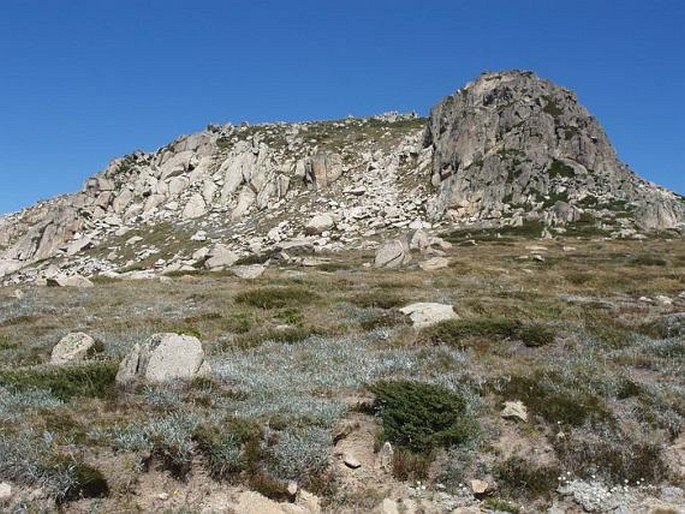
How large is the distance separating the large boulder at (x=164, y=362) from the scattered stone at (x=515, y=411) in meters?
6.99

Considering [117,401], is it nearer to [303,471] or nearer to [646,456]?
[303,471]

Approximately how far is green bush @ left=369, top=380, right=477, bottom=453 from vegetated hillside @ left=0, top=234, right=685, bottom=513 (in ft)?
0.12

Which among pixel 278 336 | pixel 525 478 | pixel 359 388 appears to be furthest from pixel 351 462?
pixel 278 336

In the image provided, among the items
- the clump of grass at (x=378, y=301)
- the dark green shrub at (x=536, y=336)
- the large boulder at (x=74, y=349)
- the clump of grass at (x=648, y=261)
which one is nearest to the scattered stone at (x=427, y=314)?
the clump of grass at (x=378, y=301)

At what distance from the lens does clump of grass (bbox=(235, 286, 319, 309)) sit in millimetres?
26377

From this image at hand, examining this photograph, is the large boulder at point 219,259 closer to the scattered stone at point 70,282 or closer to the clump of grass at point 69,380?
the scattered stone at point 70,282

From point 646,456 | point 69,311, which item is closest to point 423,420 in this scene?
point 646,456

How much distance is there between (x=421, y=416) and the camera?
11289mm

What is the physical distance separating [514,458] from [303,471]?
3.97 metres

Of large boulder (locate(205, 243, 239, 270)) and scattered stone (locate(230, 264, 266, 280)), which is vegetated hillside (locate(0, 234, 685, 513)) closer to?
scattered stone (locate(230, 264, 266, 280))

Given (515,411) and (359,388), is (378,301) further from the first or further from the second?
(515,411)

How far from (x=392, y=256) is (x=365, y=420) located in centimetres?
3427

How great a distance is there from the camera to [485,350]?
1692 cm

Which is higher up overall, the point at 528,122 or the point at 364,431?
the point at 528,122
